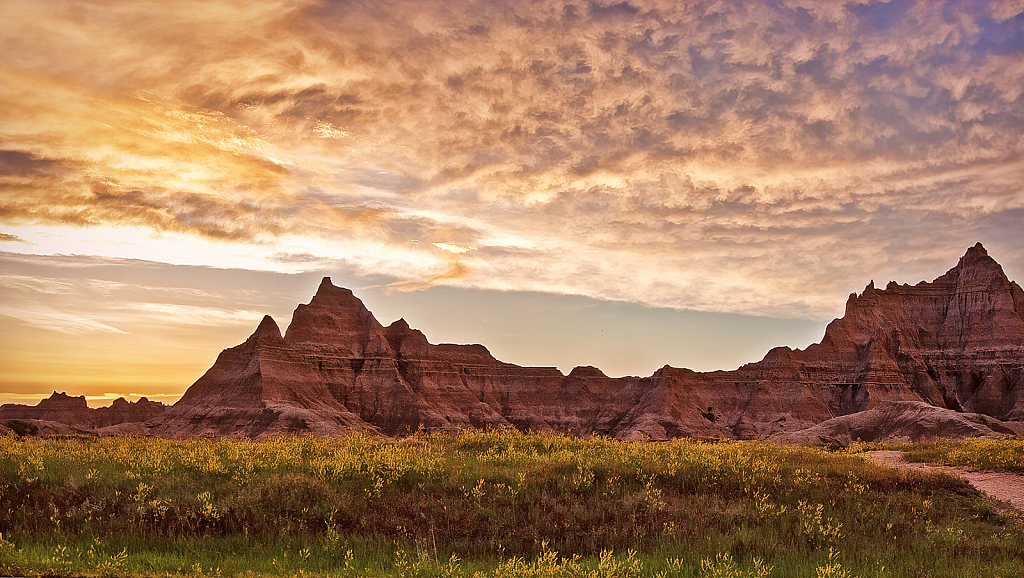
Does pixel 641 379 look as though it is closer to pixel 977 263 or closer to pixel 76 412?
pixel 977 263

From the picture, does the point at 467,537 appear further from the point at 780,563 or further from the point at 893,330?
the point at 893,330

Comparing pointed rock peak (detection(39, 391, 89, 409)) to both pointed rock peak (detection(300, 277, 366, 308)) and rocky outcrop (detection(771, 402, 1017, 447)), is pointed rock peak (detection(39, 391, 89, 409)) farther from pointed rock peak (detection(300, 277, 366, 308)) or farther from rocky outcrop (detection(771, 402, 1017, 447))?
rocky outcrop (detection(771, 402, 1017, 447))

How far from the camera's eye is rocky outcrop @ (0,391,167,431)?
5310 inches

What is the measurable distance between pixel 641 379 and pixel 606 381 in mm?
9184

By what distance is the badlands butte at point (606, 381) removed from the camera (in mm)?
118062

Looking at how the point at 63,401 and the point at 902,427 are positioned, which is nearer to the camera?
the point at 902,427

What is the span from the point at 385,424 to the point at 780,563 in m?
121

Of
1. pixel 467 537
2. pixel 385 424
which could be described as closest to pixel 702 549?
pixel 467 537

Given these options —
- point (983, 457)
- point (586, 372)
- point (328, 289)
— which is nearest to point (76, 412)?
point (328, 289)

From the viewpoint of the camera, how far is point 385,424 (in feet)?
419

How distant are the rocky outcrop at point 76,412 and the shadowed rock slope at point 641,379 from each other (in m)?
36.1

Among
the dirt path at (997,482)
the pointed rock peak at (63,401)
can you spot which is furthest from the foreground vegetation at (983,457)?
the pointed rock peak at (63,401)

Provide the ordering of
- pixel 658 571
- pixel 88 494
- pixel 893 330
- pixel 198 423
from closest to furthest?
pixel 658 571 → pixel 88 494 → pixel 198 423 → pixel 893 330

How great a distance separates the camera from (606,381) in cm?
15262
